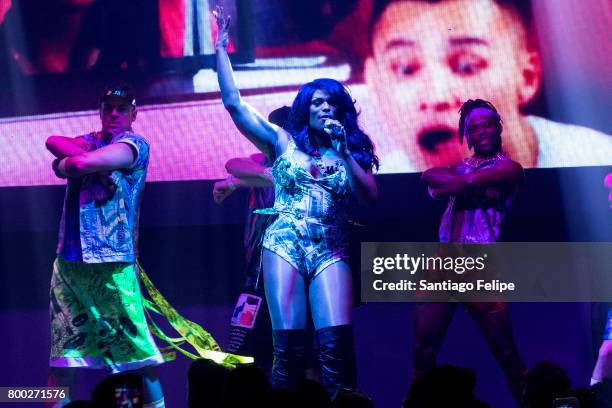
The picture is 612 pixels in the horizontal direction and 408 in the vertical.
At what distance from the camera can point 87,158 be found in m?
4.96

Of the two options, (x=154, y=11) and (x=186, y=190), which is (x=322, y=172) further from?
(x=154, y=11)

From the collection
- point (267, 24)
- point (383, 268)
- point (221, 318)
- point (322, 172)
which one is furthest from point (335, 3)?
point (221, 318)

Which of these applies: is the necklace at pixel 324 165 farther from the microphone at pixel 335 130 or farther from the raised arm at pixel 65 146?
the raised arm at pixel 65 146

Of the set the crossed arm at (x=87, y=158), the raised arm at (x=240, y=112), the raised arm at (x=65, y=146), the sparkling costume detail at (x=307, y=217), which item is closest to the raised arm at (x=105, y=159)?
the crossed arm at (x=87, y=158)

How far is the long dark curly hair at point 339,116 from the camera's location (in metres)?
4.82

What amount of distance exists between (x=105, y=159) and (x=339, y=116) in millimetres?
1269

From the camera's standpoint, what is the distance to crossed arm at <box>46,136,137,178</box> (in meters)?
4.94

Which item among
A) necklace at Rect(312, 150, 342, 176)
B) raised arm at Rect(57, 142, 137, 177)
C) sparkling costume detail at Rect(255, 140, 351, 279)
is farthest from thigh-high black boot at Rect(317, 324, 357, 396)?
raised arm at Rect(57, 142, 137, 177)

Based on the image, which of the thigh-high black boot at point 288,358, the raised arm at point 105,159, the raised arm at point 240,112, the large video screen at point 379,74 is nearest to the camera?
the thigh-high black boot at point 288,358

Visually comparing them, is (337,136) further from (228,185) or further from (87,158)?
(87,158)

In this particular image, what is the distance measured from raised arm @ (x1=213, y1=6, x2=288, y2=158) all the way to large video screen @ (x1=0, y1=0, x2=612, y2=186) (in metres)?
0.30

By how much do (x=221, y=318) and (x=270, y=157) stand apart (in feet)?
3.12

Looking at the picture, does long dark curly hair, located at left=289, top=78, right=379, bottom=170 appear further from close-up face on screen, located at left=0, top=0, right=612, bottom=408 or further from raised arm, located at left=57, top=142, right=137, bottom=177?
raised arm, located at left=57, top=142, right=137, bottom=177

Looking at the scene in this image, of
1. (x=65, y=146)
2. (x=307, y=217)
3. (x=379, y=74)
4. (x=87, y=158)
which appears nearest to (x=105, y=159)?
(x=87, y=158)
